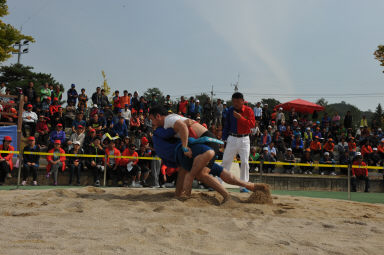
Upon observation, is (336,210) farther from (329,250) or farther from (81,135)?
(81,135)

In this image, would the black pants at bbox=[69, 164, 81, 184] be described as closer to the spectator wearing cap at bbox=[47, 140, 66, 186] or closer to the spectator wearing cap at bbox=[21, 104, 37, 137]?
the spectator wearing cap at bbox=[47, 140, 66, 186]

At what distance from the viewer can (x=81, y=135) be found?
472 inches

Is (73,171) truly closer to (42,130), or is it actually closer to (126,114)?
(42,130)

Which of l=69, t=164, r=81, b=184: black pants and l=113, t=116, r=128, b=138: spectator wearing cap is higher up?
l=113, t=116, r=128, b=138: spectator wearing cap

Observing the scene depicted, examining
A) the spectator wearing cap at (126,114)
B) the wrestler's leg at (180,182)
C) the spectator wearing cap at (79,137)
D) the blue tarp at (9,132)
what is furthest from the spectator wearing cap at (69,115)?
the wrestler's leg at (180,182)

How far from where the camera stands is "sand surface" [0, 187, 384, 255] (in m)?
3.03

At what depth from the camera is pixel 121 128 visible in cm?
1373

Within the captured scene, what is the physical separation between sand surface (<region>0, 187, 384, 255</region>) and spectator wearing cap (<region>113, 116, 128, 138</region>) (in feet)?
26.0

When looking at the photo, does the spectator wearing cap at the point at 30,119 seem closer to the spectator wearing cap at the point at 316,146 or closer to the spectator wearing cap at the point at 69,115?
the spectator wearing cap at the point at 69,115

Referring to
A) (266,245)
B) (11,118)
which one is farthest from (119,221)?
(11,118)

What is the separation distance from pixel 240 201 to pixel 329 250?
2612mm

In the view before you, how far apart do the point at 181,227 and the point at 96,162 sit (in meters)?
7.70

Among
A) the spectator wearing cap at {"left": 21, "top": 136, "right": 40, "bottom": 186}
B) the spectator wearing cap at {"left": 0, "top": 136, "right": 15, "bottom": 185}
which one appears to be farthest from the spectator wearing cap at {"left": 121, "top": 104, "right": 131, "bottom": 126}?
the spectator wearing cap at {"left": 0, "top": 136, "right": 15, "bottom": 185}

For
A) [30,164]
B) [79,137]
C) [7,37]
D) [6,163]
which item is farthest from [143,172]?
[7,37]
